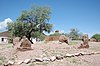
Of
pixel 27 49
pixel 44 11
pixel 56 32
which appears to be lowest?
pixel 27 49

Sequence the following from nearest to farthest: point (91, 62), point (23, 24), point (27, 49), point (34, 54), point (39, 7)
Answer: point (91, 62), point (34, 54), point (27, 49), point (23, 24), point (39, 7)

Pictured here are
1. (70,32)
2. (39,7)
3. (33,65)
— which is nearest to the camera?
(33,65)

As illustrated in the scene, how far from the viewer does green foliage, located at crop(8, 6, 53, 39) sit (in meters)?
49.2

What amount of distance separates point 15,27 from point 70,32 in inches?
2620

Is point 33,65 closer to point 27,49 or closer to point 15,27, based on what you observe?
point 27,49

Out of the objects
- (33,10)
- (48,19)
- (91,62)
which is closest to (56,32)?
(48,19)

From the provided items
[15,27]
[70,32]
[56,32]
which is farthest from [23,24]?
[70,32]

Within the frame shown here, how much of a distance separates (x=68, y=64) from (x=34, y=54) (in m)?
3.39

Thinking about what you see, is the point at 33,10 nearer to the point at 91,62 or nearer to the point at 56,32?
the point at 56,32

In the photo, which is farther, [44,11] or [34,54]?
[44,11]

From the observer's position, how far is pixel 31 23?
49.7 m

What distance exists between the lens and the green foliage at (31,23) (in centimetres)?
4916

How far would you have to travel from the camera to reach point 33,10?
5081 cm

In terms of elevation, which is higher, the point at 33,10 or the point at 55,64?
the point at 33,10
